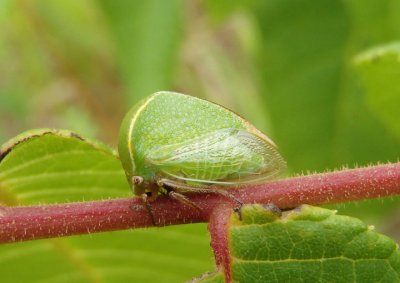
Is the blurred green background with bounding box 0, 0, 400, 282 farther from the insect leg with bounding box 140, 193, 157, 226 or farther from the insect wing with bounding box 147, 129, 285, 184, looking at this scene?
the insect leg with bounding box 140, 193, 157, 226

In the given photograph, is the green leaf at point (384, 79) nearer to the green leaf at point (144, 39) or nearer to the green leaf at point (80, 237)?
the green leaf at point (80, 237)

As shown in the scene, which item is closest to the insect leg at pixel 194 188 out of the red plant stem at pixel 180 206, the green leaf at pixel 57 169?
the red plant stem at pixel 180 206

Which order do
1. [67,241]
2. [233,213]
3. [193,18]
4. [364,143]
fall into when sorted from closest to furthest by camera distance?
[233,213] < [67,241] < [364,143] < [193,18]

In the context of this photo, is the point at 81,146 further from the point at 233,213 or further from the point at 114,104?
the point at 114,104

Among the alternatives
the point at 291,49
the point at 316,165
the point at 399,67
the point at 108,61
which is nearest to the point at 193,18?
the point at 108,61

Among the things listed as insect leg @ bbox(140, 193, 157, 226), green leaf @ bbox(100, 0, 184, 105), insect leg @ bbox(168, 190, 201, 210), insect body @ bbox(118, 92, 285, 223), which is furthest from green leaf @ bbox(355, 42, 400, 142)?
green leaf @ bbox(100, 0, 184, 105)

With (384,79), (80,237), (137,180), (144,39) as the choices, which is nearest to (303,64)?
(144,39)
